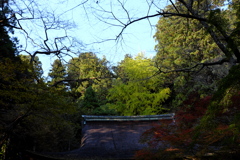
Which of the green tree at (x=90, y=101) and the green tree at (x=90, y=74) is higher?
the green tree at (x=90, y=74)

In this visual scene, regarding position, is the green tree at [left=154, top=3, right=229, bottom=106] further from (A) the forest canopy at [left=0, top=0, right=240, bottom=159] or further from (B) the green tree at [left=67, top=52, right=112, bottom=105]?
(B) the green tree at [left=67, top=52, right=112, bottom=105]

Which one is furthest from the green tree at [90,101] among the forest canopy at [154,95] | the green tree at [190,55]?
the green tree at [190,55]

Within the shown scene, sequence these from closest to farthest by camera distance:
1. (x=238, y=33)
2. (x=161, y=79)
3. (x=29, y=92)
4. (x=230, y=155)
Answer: (x=238, y=33)
(x=230, y=155)
(x=29, y=92)
(x=161, y=79)

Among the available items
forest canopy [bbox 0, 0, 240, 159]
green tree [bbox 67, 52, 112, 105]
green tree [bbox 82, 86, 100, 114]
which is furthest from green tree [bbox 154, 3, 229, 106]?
green tree [bbox 82, 86, 100, 114]

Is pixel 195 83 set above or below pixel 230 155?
above

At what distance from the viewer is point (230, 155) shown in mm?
4133

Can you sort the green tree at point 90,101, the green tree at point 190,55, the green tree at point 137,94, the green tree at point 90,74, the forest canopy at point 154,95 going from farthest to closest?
the green tree at point 90,101 < the green tree at point 137,94 < the green tree at point 190,55 < the green tree at point 90,74 < the forest canopy at point 154,95

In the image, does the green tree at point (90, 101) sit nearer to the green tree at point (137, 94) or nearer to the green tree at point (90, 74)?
the green tree at point (90, 74)

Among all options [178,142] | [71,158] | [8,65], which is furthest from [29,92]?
[178,142]

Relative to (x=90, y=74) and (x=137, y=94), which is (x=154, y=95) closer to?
(x=137, y=94)

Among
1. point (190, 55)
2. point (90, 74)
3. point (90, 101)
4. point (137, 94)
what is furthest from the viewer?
point (90, 74)

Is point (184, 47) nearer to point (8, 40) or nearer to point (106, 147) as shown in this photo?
point (106, 147)

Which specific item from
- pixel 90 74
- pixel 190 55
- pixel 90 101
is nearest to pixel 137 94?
pixel 90 101

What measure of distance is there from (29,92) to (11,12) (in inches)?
97.1
